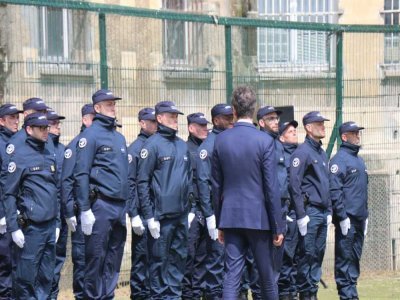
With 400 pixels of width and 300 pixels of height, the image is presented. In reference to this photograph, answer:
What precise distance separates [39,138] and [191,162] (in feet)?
8.81

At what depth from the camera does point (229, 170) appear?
11.1 meters

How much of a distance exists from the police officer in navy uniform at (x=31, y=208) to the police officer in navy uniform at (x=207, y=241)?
243 centimetres

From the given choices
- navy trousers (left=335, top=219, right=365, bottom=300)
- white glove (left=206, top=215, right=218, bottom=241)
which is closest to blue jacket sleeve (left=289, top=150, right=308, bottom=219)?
navy trousers (left=335, top=219, right=365, bottom=300)

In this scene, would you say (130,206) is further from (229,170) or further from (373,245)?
(373,245)

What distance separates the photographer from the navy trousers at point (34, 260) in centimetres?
1191

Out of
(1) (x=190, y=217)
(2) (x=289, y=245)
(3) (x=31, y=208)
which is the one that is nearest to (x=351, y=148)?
(2) (x=289, y=245)

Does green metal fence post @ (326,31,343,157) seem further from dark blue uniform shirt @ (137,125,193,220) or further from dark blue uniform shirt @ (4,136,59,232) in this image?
dark blue uniform shirt @ (4,136,59,232)

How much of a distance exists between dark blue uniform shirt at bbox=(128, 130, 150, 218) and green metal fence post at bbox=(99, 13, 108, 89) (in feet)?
3.92

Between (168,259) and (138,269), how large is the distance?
1.68 m

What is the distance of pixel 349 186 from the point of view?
14758 mm

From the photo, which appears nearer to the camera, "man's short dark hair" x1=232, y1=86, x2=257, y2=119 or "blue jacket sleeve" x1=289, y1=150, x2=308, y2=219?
"man's short dark hair" x1=232, y1=86, x2=257, y2=119

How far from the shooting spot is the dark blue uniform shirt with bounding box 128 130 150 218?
13531mm

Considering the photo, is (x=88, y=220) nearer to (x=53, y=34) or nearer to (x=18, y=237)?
(x=18, y=237)

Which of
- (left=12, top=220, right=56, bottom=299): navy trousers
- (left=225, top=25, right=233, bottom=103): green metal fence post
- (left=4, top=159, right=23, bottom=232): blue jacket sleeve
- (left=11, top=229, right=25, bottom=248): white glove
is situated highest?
(left=225, top=25, right=233, bottom=103): green metal fence post
